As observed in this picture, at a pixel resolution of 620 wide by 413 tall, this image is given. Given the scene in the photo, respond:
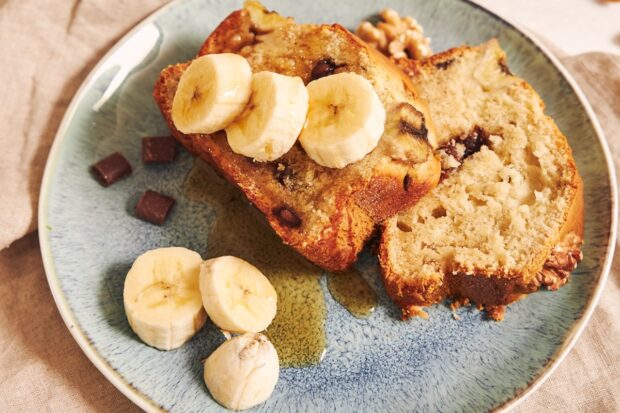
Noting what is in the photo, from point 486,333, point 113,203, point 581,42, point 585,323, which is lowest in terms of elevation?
point 113,203

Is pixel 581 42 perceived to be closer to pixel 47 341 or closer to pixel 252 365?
pixel 252 365

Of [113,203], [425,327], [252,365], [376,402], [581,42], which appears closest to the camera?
[252,365]

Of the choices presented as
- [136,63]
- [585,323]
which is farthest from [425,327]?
[136,63]

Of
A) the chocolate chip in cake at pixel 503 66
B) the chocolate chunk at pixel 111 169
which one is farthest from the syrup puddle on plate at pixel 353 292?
the chocolate chip in cake at pixel 503 66

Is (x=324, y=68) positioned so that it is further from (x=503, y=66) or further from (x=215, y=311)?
(x=215, y=311)

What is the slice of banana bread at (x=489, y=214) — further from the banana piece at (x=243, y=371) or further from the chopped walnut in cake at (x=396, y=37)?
the banana piece at (x=243, y=371)

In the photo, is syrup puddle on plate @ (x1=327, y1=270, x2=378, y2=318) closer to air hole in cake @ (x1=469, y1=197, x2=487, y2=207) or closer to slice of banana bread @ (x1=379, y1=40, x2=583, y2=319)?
slice of banana bread @ (x1=379, y1=40, x2=583, y2=319)

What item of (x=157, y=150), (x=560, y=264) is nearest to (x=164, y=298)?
(x=157, y=150)
